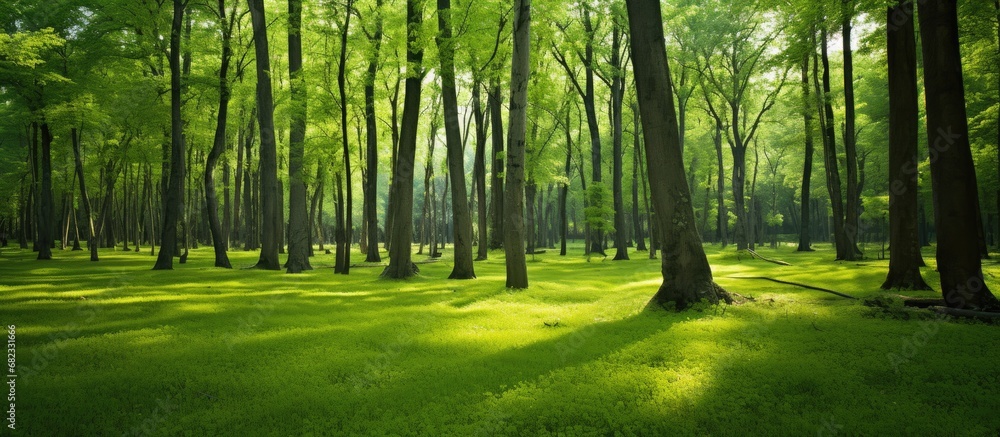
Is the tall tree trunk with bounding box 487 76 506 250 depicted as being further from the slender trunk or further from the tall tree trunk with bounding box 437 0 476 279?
the slender trunk

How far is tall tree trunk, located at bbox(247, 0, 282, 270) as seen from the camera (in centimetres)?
1794

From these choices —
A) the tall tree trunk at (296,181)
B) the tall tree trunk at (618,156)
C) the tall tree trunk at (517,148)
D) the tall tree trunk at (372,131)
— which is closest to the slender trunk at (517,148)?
the tall tree trunk at (517,148)

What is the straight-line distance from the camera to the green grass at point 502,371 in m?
4.05

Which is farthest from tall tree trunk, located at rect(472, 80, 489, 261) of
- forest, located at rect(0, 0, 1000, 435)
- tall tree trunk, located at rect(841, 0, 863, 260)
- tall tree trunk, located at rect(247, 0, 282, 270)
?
tall tree trunk, located at rect(841, 0, 863, 260)

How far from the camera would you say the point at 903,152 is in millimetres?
10594

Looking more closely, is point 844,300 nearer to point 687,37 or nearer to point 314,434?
point 314,434

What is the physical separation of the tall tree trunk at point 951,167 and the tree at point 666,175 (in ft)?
10.8

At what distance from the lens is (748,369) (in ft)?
16.7

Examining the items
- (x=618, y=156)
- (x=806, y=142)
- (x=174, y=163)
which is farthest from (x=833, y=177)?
(x=174, y=163)

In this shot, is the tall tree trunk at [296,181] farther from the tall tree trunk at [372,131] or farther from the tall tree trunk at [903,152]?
the tall tree trunk at [903,152]

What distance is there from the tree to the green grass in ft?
2.06

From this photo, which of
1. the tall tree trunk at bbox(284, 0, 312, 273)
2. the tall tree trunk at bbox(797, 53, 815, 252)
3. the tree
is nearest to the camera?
the tree

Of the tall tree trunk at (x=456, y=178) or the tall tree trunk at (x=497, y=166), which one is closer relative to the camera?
the tall tree trunk at (x=456, y=178)

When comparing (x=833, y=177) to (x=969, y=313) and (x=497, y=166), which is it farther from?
(x=969, y=313)
